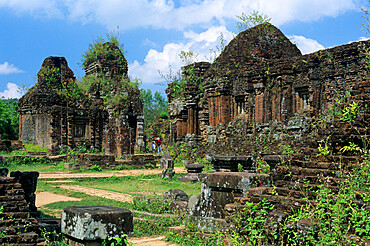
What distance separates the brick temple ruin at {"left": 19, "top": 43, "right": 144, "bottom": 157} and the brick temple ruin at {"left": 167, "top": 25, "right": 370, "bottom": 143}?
3.81 m

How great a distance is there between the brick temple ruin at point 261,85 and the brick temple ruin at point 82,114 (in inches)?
150

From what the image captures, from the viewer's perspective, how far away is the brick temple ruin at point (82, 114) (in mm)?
27688

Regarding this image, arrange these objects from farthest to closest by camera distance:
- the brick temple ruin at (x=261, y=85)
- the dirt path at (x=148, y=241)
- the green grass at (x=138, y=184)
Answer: the brick temple ruin at (x=261, y=85), the green grass at (x=138, y=184), the dirt path at (x=148, y=241)

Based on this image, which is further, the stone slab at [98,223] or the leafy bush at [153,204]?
the leafy bush at [153,204]

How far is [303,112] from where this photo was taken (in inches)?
782

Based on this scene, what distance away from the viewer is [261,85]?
2183 cm

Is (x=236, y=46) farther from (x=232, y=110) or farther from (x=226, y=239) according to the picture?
(x=226, y=239)

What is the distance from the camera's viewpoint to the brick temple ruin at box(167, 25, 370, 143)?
60.7ft

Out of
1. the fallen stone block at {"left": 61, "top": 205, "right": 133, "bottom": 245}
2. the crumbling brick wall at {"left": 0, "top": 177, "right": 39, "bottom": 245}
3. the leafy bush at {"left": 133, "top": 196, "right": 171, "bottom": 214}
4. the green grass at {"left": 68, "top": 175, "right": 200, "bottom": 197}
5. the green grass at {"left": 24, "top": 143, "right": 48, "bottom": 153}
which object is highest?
the green grass at {"left": 24, "top": 143, "right": 48, "bottom": 153}

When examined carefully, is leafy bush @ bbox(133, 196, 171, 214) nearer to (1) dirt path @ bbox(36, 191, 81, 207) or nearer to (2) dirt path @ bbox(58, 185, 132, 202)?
(2) dirt path @ bbox(58, 185, 132, 202)

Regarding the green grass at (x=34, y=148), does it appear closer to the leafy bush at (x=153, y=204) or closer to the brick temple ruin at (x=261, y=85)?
the brick temple ruin at (x=261, y=85)

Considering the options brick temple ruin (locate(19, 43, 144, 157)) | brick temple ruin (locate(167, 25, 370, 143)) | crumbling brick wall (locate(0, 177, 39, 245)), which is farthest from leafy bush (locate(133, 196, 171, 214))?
brick temple ruin (locate(19, 43, 144, 157))

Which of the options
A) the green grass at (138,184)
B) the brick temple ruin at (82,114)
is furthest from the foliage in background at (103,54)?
the green grass at (138,184)

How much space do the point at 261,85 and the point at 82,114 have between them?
16.1 m
